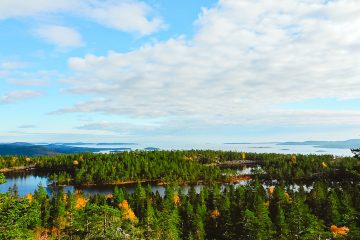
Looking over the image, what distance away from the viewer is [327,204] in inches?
4788

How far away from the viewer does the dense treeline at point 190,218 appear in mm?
29422

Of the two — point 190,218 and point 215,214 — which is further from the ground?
point 190,218

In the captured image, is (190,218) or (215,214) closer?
(190,218)

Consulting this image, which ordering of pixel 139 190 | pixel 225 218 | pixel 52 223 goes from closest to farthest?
pixel 225 218, pixel 52 223, pixel 139 190

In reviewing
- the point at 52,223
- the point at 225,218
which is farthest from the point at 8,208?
the point at 52,223

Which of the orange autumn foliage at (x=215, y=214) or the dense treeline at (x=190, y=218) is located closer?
the dense treeline at (x=190, y=218)

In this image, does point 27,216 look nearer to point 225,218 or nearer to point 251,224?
point 251,224

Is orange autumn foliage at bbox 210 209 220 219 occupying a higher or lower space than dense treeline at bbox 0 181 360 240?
lower

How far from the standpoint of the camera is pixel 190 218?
112 m

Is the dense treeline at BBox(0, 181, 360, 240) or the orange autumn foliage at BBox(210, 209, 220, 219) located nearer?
the dense treeline at BBox(0, 181, 360, 240)

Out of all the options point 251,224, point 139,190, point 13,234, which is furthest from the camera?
point 139,190

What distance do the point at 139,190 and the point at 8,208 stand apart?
128 metres

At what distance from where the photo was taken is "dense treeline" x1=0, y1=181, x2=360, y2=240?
2942 cm

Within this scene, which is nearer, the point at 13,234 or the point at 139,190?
the point at 13,234
